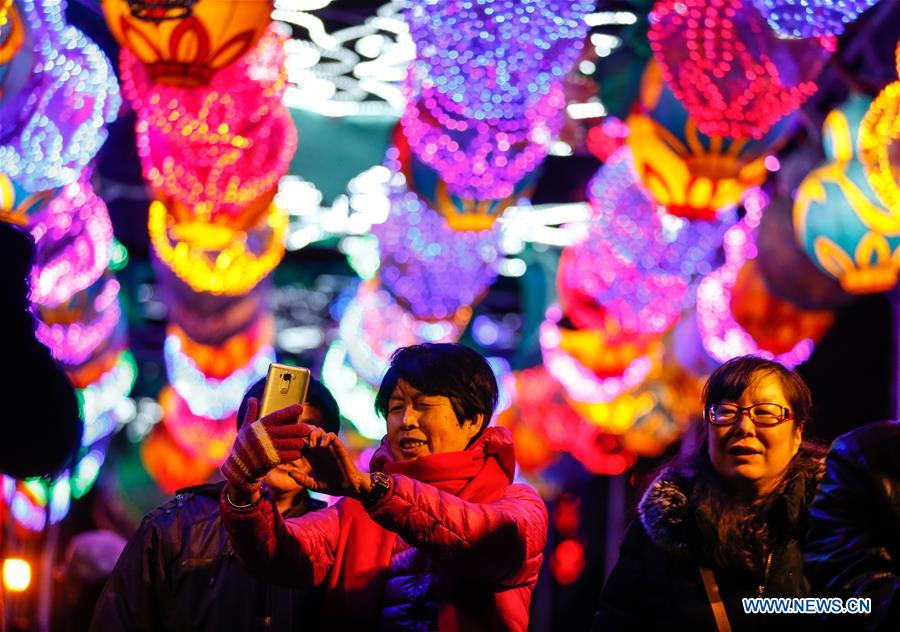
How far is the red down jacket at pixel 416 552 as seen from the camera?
3.24m

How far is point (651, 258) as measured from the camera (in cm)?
959

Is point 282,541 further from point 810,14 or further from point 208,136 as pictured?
point 208,136

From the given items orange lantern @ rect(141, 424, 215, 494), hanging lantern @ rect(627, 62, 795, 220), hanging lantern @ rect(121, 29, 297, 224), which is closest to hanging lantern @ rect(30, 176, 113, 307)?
hanging lantern @ rect(121, 29, 297, 224)

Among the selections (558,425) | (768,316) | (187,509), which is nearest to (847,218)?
(768,316)

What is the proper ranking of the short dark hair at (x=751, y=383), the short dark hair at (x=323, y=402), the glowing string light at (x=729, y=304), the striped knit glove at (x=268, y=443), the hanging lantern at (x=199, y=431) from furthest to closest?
the hanging lantern at (x=199, y=431)
the glowing string light at (x=729, y=304)
the short dark hair at (x=323, y=402)
the short dark hair at (x=751, y=383)
the striped knit glove at (x=268, y=443)

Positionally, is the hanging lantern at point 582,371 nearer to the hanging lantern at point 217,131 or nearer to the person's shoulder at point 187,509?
the hanging lantern at point 217,131

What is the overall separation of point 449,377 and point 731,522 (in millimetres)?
838

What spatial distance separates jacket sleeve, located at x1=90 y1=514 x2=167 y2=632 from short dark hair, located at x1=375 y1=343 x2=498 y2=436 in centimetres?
75

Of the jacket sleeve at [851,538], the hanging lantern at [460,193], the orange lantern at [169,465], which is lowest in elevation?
the orange lantern at [169,465]

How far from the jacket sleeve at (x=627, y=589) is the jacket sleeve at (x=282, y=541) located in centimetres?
75


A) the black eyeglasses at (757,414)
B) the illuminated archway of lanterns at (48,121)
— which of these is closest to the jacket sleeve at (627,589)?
the black eyeglasses at (757,414)

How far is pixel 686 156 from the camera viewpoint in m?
6.95

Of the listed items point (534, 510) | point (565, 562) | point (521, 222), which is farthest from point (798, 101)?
point (565, 562)

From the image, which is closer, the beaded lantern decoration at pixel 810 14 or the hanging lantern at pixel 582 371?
the beaded lantern decoration at pixel 810 14
